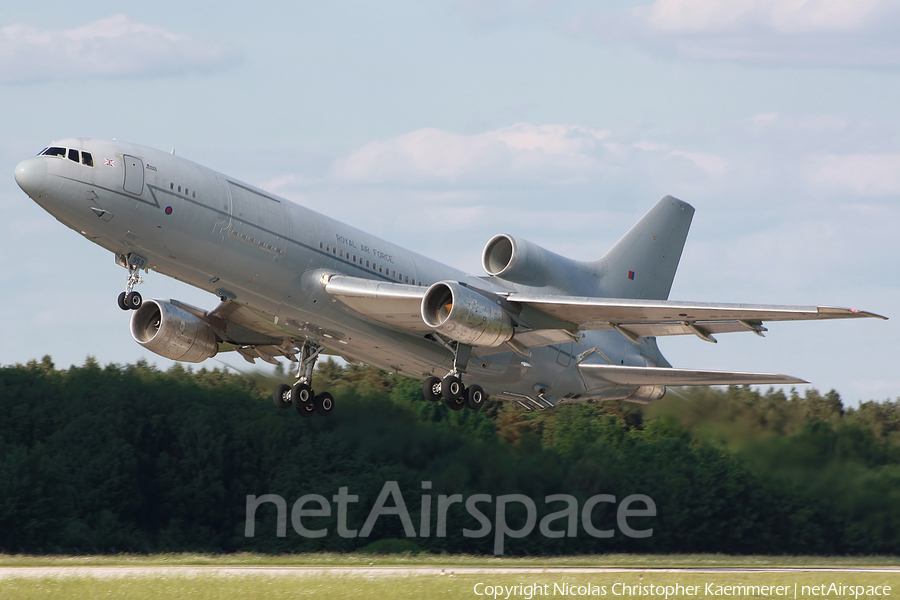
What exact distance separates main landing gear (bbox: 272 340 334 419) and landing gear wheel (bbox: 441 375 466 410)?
3.73 metres

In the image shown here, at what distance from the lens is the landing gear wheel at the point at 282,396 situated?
3047cm

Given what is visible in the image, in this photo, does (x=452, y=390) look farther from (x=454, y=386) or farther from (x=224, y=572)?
(x=224, y=572)

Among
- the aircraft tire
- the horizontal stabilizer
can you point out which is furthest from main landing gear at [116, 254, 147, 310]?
the horizontal stabilizer

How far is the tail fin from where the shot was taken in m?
35.5

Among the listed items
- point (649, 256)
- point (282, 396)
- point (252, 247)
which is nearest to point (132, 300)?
point (252, 247)

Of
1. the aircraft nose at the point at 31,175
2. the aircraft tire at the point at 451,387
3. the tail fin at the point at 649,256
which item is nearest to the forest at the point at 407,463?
the tail fin at the point at 649,256

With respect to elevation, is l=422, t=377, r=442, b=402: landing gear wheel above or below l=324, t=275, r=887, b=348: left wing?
below

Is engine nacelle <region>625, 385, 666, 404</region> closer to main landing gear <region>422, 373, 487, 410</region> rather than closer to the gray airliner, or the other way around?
the gray airliner

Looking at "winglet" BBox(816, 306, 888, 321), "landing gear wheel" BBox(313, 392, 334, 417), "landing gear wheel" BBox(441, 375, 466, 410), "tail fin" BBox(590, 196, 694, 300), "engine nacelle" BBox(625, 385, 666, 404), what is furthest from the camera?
"tail fin" BBox(590, 196, 694, 300)

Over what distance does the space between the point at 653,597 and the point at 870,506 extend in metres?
18.5

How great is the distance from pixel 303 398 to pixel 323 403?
796mm

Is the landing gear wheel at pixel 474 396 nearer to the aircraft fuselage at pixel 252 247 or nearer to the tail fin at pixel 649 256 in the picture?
A: the aircraft fuselage at pixel 252 247

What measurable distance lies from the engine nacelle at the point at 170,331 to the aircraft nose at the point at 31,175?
7432 mm

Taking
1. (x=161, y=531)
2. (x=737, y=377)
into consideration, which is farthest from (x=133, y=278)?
(x=161, y=531)
